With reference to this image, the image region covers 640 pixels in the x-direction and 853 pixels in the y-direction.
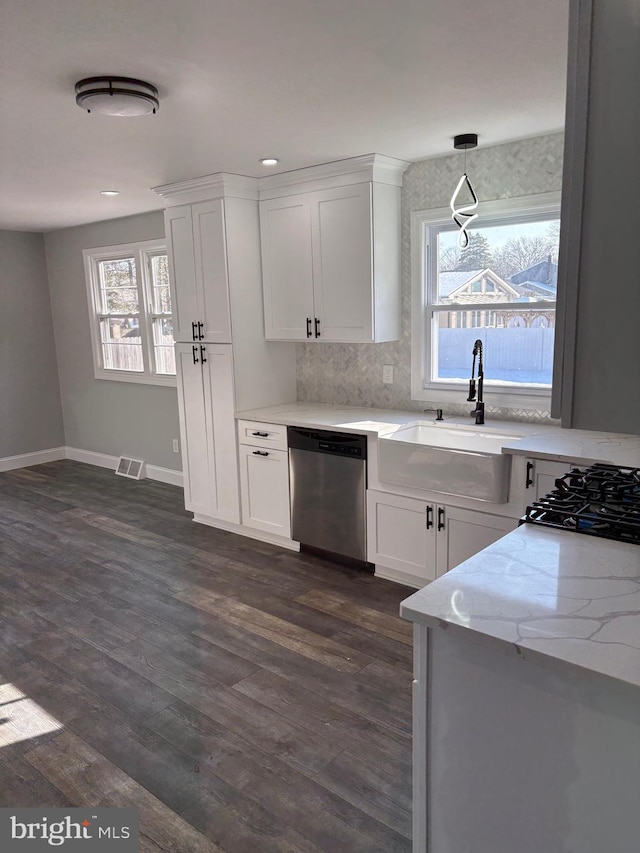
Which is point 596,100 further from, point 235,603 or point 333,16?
point 235,603

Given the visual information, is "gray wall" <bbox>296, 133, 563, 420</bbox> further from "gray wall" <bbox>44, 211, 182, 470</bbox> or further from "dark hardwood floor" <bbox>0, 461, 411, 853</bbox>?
"gray wall" <bbox>44, 211, 182, 470</bbox>

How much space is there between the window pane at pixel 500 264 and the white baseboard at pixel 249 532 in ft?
6.13

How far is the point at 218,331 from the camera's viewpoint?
4352 mm

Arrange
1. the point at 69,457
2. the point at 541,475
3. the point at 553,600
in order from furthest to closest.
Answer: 1. the point at 69,457
2. the point at 541,475
3. the point at 553,600

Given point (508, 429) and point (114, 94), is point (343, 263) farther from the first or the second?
point (114, 94)

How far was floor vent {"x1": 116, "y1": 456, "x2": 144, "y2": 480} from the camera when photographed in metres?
6.16

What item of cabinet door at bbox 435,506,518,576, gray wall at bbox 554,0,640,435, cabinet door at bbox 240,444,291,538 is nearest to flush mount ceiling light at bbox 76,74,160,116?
gray wall at bbox 554,0,640,435

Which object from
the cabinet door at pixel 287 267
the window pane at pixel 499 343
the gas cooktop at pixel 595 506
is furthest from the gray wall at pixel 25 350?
the gas cooktop at pixel 595 506

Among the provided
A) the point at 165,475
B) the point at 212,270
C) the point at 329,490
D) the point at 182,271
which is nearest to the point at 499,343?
the point at 329,490

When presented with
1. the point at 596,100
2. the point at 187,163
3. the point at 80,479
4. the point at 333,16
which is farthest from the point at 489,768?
the point at 80,479

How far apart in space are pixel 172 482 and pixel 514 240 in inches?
148

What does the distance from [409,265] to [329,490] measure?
151cm

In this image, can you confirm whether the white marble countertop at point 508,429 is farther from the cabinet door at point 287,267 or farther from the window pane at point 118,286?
the window pane at point 118,286

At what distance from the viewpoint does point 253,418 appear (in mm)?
4254
